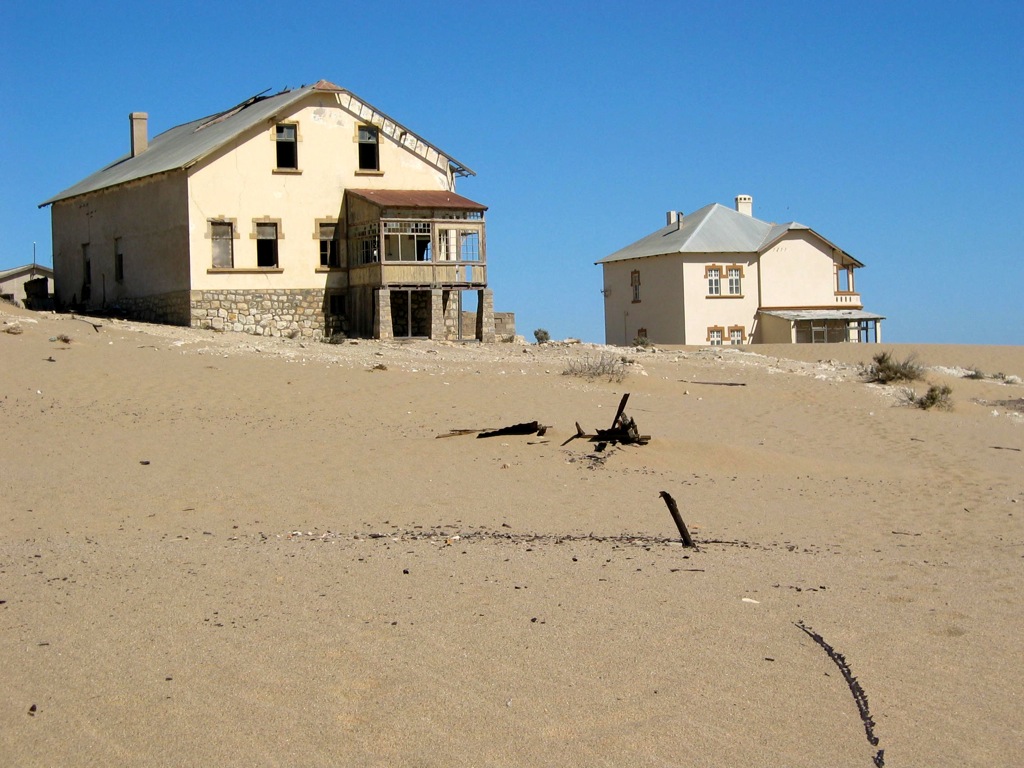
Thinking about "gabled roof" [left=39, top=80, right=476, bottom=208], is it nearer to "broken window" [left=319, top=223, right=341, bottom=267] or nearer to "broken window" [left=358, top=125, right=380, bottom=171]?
"broken window" [left=358, top=125, right=380, bottom=171]

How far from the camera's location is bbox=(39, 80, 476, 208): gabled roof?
32.0 meters

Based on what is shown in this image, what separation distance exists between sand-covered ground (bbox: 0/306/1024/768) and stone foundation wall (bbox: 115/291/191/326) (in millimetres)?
13156

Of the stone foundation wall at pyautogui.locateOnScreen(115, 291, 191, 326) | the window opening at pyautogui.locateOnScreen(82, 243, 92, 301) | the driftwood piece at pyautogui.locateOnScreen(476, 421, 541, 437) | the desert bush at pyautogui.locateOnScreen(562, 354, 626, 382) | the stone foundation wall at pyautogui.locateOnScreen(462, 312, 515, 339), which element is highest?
the window opening at pyautogui.locateOnScreen(82, 243, 92, 301)

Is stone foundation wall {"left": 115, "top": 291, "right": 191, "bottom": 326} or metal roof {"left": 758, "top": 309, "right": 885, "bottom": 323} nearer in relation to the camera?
stone foundation wall {"left": 115, "top": 291, "right": 191, "bottom": 326}

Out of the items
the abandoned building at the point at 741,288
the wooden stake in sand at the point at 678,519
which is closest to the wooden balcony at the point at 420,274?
the abandoned building at the point at 741,288

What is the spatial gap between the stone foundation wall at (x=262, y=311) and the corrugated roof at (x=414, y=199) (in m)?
3.19

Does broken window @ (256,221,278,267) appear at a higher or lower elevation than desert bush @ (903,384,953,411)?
higher

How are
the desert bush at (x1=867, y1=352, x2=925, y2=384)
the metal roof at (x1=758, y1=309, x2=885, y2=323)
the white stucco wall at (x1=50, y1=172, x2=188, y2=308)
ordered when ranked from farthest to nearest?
the metal roof at (x1=758, y1=309, x2=885, y2=323) < the white stucco wall at (x1=50, y1=172, x2=188, y2=308) < the desert bush at (x1=867, y1=352, x2=925, y2=384)

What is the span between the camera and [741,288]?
4994 centimetres

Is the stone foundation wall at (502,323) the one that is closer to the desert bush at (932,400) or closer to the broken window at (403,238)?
the broken window at (403,238)

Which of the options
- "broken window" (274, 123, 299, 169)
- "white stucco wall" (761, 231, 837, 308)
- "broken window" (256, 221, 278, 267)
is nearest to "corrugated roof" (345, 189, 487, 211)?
"broken window" (274, 123, 299, 169)

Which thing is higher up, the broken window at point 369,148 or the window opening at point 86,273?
the broken window at point 369,148

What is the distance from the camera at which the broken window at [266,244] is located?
1277 inches

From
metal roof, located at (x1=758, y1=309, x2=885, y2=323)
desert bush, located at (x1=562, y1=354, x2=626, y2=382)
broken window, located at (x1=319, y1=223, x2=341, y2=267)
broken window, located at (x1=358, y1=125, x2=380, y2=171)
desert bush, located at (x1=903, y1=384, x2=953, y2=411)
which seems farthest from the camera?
metal roof, located at (x1=758, y1=309, x2=885, y2=323)
